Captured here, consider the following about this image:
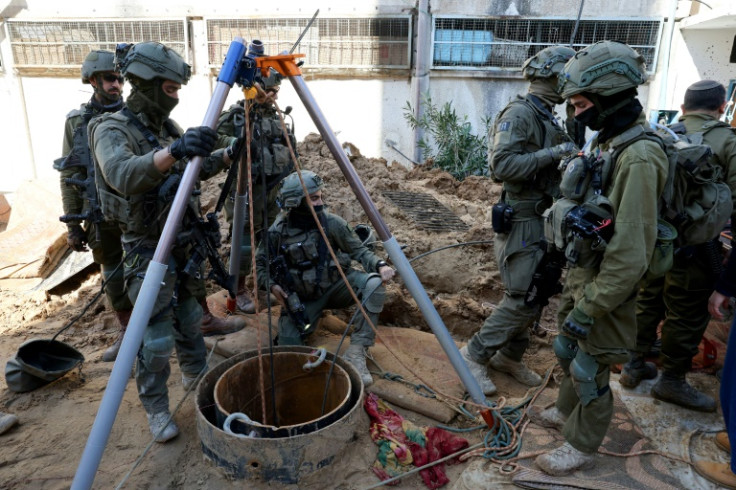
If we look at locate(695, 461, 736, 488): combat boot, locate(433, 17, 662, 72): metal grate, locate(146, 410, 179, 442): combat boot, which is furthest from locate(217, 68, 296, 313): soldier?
locate(433, 17, 662, 72): metal grate

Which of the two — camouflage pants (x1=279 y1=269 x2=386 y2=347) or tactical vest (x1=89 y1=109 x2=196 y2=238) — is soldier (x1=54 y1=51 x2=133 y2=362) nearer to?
tactical vest (x1=89 y1=109 x2=196 y2=238)

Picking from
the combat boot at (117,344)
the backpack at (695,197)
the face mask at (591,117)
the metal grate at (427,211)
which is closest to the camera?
the face mask at (591,117)

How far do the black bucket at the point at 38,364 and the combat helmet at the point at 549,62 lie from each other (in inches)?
155

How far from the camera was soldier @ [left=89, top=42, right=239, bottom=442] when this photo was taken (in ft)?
9.27

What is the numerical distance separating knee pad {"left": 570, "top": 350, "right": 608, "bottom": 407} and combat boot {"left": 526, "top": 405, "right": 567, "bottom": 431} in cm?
59

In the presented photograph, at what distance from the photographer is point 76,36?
1045 centimetres

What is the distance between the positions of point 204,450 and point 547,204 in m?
2.70

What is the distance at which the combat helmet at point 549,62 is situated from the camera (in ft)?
10.6

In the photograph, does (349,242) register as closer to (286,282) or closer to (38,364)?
(286,282)

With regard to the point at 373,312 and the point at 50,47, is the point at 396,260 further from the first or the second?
the point at 50,47

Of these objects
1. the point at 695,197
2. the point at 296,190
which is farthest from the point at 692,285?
the point at 296,190

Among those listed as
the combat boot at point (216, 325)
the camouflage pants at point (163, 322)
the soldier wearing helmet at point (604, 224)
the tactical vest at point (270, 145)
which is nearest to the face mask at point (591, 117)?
the soldier wearing helmet at point (604, 224)

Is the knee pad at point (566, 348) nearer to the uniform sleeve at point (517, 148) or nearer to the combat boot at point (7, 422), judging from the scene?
the uniform sleeve at point (517, 148)

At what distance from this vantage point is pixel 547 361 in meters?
4.11
